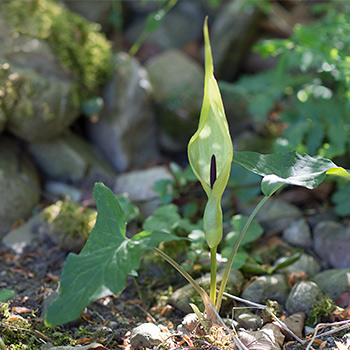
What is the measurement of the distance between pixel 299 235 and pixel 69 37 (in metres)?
1.90

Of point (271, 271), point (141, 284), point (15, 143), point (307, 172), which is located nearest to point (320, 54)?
point (307, 172)

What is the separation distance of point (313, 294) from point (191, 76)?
1.99 meters

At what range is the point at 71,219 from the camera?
1.95 meters

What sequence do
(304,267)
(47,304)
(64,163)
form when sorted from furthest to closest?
(64,163), (304,267), (47,304)

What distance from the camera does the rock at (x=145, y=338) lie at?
1.29 m

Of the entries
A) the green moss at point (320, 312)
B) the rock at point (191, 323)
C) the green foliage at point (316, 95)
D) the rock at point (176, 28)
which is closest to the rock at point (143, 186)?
the green foliage at point (316, 95)

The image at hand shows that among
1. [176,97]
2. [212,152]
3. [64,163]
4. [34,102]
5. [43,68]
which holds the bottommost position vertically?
[64,163]

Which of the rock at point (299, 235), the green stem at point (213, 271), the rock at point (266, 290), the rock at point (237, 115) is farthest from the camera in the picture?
the rock at point (237, 115)

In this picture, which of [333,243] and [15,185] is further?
[15,185]

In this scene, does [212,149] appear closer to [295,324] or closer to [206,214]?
[206,214]

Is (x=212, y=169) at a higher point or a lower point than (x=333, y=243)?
higher

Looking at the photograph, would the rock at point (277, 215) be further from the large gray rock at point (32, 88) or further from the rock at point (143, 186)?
the large gray rock at point (32, 88)

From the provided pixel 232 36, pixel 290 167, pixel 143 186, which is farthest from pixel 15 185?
pixel 232 36

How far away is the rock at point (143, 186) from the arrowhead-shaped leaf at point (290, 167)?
42.7 inches
